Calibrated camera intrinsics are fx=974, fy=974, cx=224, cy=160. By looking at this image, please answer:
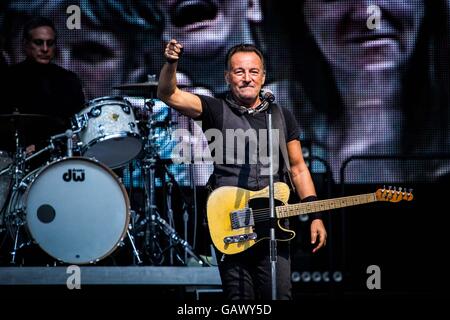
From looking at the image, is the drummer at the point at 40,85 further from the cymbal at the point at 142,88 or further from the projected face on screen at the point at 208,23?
the projected face on screen at the point at 208,23

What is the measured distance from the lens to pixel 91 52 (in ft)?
26.0

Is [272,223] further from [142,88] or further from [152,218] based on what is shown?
[142,88]

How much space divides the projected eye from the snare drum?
0.53m

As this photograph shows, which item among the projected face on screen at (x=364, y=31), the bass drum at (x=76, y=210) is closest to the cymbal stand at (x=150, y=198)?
the bass drum at (x=76, y=210)

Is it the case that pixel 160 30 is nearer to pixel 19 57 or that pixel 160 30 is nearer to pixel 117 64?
pixel 117 64

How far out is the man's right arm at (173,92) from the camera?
15.5 ft

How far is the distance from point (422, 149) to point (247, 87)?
10.1 ft

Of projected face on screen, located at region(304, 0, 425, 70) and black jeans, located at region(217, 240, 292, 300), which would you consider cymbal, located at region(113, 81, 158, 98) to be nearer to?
projected face on screen, located at region(304, 0, 425, 70)

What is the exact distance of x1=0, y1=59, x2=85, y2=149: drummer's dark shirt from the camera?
304 inches

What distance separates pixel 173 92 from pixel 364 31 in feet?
11.0

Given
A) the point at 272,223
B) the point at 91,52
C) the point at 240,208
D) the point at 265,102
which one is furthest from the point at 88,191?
the point at 272,223
